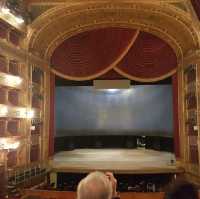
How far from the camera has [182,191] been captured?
1.38 meters

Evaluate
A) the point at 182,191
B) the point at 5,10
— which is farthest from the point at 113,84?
the point at 182,191

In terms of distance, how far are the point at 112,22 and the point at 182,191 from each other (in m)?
6.80

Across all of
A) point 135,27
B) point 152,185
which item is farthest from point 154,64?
point 152,185

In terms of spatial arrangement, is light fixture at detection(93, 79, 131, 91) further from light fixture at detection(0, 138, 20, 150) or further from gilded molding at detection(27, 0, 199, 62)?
light fixture at detection(0, 138, 20, 150)

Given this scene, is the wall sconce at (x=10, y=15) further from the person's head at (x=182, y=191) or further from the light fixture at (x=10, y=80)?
the person's head at (x=182, y=191)

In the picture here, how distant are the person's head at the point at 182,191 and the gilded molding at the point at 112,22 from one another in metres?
5.92

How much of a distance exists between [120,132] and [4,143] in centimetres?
798

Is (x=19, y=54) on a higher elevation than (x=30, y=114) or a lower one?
higher

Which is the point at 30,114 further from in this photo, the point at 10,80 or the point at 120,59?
the point at 120,59

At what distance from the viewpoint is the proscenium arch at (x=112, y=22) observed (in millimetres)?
6918

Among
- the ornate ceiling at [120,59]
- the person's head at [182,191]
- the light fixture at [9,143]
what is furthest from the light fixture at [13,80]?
the person's head at [182,191]

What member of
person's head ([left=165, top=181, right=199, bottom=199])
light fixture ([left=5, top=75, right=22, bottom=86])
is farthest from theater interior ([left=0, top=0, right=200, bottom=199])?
person's head ([left=165, top=181, right=199, bottom=199])

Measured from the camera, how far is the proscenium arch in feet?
22.7

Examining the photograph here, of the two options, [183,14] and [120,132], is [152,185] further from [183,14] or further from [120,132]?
[120,132]
